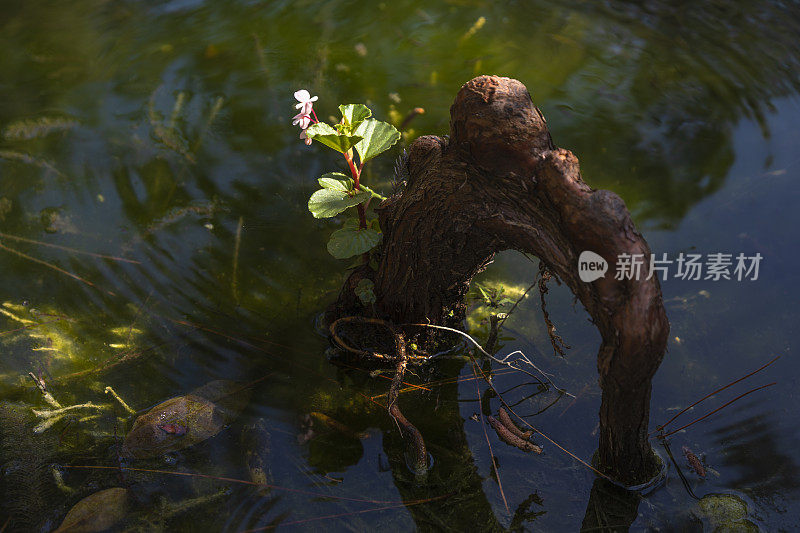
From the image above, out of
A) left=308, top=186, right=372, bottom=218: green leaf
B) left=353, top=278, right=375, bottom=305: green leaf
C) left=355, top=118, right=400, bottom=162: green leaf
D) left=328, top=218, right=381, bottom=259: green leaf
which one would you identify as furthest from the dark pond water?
left=355, top=118, right=400, bottom=162: green leaf

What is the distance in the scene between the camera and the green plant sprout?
1.89 m

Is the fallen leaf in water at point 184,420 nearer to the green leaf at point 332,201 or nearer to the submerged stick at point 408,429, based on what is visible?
the submerged stick at point 408,429

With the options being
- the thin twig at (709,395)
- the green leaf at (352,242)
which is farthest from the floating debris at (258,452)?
the thin twig at (709,395)

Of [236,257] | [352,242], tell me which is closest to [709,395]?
[352,242]

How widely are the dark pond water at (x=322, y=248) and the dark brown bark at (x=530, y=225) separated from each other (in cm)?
40

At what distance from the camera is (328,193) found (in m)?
1.96

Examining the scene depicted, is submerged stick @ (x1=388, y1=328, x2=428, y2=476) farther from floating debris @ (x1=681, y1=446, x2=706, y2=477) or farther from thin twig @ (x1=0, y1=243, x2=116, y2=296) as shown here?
thin twig @ (x1=0, y1=243, x2=116, y2=296)

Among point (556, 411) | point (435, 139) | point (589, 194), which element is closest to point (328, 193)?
point (435, 139)

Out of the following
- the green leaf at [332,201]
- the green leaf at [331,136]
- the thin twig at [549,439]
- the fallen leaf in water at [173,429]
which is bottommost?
the thin twig at [549,439]

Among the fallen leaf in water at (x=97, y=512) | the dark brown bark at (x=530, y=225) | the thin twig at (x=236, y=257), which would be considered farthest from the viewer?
the thin twig at (x=236, y=257)

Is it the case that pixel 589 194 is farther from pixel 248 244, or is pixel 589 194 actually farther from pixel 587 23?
pixel 587 23

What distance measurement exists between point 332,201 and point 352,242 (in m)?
0.14

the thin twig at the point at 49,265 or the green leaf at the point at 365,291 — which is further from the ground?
the green leaf at the point at 365,291

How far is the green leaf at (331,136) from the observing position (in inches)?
72.5
